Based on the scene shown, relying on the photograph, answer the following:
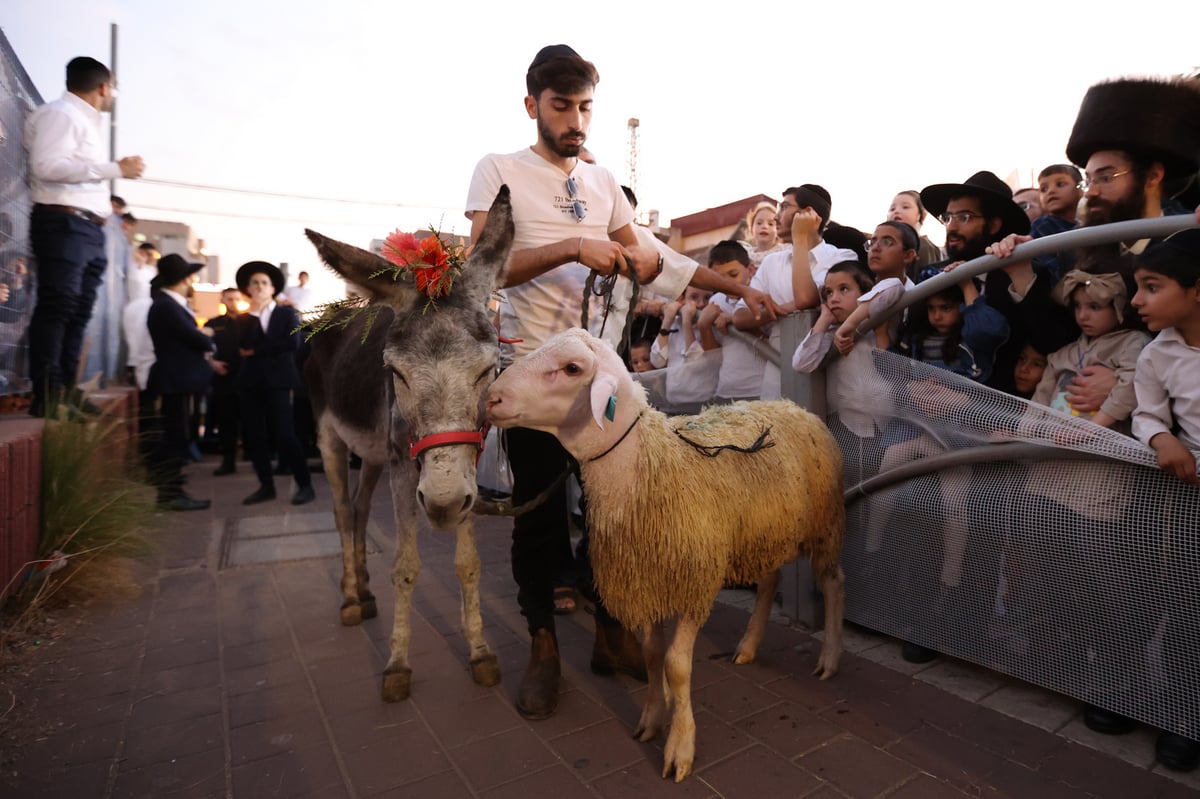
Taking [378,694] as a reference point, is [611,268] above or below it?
above

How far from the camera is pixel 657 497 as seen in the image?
8.34 feet

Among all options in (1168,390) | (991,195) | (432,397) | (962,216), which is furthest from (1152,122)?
(432,397)

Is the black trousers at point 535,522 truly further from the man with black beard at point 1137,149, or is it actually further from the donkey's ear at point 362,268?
the man with black beard at point 1137,149

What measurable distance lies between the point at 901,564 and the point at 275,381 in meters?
6.54

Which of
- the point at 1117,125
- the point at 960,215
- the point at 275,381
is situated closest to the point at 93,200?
the point at 275,381

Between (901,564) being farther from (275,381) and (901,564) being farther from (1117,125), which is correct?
(275,381)

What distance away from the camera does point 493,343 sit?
2584mm

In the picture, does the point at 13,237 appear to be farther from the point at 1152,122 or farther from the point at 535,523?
the point at 1152,122

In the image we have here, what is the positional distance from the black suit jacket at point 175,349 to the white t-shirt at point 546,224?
229 inches

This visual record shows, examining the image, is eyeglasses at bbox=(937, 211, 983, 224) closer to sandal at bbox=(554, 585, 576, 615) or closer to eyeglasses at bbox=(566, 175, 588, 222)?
eyeglasses at bbox=(566, 175, 588, 222)

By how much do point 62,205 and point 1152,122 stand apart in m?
7.33

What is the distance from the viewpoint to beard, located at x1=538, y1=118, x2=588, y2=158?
2961mm

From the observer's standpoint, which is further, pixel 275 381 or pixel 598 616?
pixel 275 381

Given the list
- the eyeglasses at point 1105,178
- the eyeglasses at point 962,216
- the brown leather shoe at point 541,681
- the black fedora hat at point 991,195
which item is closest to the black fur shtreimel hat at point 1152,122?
the eyeglasses at point 1105,178
